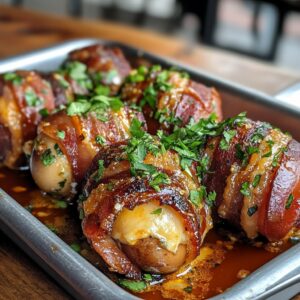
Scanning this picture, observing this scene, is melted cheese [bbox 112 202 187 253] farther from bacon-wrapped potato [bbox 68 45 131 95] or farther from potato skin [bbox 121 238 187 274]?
bacon-wrapped potato [bbox 68 45 131 95]

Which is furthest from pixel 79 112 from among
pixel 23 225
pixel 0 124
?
pixel 23 225

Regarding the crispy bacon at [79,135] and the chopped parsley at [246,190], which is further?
the crispy bacon at [79,135]

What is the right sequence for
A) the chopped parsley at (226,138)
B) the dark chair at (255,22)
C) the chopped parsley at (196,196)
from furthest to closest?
the dark chair at (255,22), the chopped parsley at (226,138), the chopped parsley at (196,196)

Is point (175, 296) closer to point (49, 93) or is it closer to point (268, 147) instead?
point (268, 147)

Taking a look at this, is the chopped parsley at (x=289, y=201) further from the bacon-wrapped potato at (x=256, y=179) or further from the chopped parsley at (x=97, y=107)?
the chopped parsley at (x=97, y=107)

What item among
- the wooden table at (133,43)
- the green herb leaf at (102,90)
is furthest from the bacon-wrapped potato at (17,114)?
the wooden table at (133,43)

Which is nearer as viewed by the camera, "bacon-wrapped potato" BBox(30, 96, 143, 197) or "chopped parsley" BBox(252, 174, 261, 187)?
"chopped parsley" BBox(252, 174, 261, 187)

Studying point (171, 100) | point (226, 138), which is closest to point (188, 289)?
point (226, 138)

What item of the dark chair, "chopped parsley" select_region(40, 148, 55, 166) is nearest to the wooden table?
"chopped parsley" select_region(40, 148, 55, 166)
